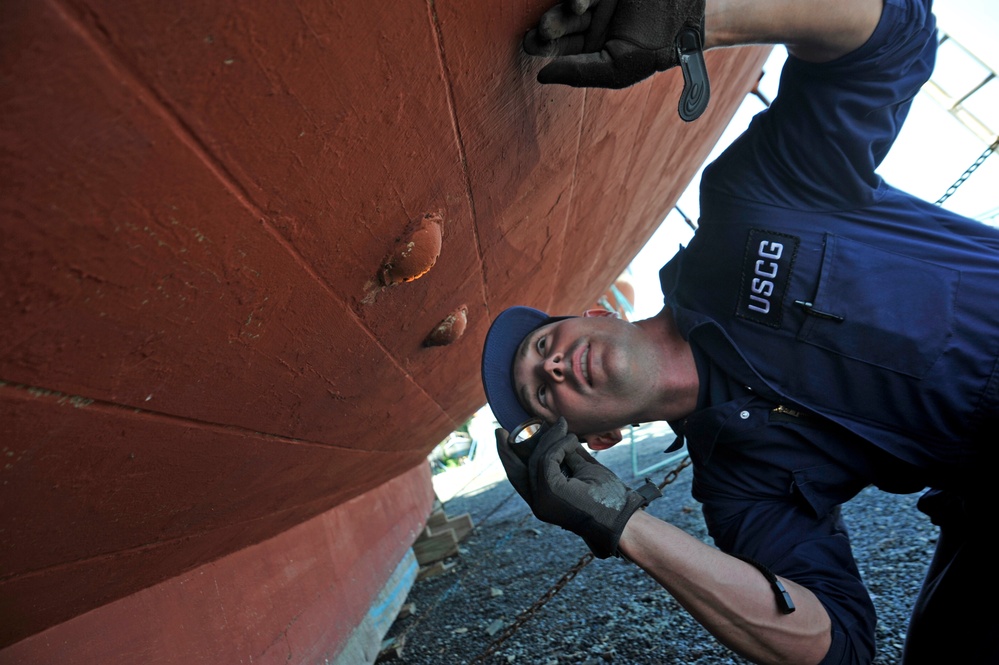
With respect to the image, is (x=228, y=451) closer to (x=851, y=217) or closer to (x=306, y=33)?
(x=306, y=33)

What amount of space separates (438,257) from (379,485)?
2887 mm

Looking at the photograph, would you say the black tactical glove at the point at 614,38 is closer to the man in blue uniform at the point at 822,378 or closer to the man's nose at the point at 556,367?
the man in blue uniform at the point at 822,378

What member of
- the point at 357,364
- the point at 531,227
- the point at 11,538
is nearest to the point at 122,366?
the point at 11,538

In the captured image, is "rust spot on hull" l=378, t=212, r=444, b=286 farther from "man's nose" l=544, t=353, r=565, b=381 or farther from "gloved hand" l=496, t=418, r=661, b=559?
"man's nose" l=544, t=353, r=565, b=381

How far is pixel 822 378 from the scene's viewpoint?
63.4 inches

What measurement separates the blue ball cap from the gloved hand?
1.41 ft

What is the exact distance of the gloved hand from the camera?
1564mm

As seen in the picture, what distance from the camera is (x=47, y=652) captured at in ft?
4.01

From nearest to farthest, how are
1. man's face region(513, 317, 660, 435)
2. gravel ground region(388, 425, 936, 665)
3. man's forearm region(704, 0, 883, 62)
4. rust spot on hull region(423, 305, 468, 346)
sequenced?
1. man's forearm region(704, 0, 883, 62)
2. rust spot on hull region(423, 305, 468, 346)
3. man's face region(513, 317, 660, 435)
4. gravel ground region(388, 425, 936, 665)

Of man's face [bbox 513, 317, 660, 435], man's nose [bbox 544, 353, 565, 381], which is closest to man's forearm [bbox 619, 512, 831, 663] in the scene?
man's face [bbox 513, 317, 660, 435]

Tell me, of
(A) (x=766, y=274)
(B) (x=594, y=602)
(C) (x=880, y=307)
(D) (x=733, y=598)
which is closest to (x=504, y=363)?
(A) (x=766, y=274)

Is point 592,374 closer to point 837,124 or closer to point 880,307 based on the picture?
point 880,307

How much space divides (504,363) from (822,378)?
1.09 meters

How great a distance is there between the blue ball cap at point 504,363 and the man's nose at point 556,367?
0.26m
